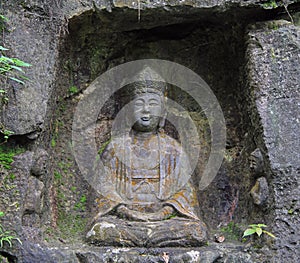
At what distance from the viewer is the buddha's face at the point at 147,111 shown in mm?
5305

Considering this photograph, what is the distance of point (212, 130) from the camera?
213 inches

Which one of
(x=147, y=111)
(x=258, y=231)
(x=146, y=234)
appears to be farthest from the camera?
(x=147, y=111)

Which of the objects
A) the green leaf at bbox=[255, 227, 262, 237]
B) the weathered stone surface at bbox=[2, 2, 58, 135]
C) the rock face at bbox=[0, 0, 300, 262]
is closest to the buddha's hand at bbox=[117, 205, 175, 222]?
the rock face at bbox=[0, 0, 300, 262]

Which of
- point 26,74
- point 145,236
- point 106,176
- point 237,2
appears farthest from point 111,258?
point 237,2

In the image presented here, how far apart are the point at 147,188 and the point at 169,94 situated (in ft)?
3.44

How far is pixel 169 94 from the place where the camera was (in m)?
5.62

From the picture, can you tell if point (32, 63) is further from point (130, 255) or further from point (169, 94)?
point (130, 255)

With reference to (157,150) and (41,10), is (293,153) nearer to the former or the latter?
(157,150)

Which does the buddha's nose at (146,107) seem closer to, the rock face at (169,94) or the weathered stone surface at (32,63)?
the rock face at (169,94)

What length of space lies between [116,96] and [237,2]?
143 cm

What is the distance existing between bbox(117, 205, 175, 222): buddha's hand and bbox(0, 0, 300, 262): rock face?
1.03ft

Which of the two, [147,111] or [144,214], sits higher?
[147,111]

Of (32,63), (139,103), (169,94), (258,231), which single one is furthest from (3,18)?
(258,231)

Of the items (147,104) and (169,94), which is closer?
(147,104)
